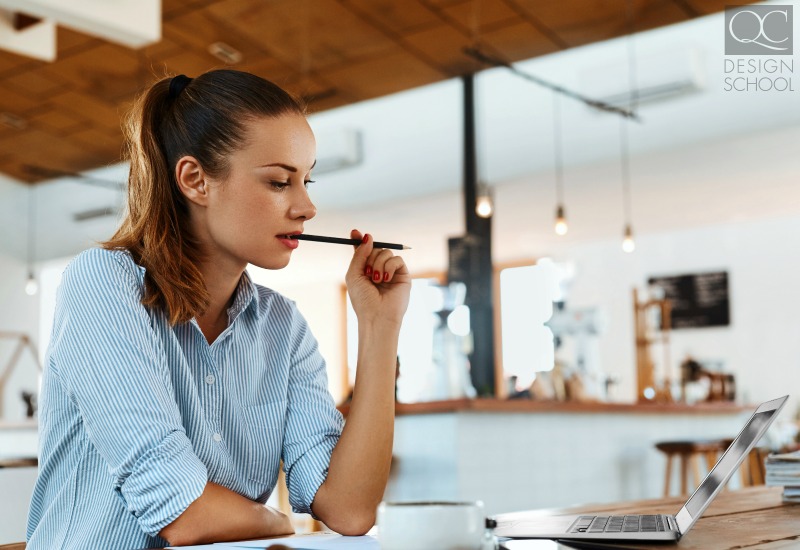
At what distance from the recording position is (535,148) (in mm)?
7586

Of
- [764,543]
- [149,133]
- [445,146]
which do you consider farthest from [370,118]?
[764,543]

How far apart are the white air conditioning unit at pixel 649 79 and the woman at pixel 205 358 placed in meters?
5.45

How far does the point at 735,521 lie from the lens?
1.31 metres

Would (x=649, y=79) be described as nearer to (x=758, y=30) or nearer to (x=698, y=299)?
(x=758, y=30)

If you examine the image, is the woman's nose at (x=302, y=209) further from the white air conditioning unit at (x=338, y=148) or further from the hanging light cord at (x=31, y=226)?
the hanging light cord at (x=31, y=226)

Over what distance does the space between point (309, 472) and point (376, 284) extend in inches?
13.7

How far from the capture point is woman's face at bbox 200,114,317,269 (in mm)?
1396

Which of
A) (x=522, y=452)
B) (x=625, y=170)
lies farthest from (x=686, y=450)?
(x=625, y=170)

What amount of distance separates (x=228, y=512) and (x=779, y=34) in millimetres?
6016

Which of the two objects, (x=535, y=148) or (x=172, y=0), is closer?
(x=172, y=0)

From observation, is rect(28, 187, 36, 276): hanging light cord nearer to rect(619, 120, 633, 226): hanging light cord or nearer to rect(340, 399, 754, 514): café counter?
rect(619, 120, 633, 226): hanging light cord

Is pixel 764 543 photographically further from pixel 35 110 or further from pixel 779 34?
pixel 35 110

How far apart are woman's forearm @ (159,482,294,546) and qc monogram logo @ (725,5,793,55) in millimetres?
5888

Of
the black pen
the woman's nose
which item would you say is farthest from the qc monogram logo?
the woman's nose
